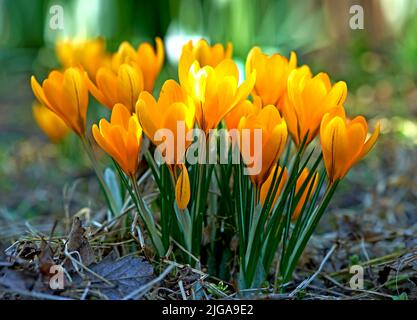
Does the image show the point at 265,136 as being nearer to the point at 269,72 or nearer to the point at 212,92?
the point at 212,92

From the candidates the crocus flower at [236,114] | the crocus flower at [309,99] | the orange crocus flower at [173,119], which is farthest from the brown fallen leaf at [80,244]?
the crocus flower at [309,99]

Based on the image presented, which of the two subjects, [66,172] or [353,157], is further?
[66,172]

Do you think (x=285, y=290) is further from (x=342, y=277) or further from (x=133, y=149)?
(x=133, y=149)

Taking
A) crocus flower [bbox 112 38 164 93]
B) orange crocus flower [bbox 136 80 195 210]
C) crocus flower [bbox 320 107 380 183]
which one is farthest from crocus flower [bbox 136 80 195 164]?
crocus flower [bbox 112 38 164 93]

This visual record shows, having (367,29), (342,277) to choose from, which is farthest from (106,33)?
(342,277)

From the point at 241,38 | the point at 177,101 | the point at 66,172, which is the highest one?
the point at 241,38

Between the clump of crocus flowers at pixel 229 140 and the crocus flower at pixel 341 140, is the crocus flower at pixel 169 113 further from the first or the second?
the crocus flower at pixel 341 140
